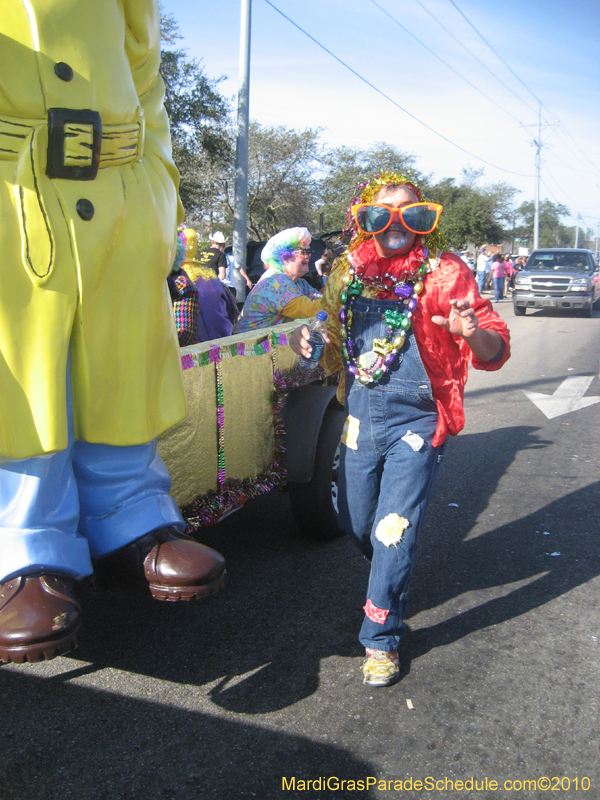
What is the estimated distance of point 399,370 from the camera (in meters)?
2.67

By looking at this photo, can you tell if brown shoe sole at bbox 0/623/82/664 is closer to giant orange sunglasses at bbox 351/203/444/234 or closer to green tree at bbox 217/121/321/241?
giant orange sunglasses at bbox 351/203/444/234

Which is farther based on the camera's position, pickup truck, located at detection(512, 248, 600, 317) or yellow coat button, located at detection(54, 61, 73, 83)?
pickup truck, located at detection(512, 248, 600, 317)

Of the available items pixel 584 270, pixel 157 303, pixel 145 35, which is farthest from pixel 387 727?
pixel 584 270

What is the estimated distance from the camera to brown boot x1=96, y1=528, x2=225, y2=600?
2.13 meters

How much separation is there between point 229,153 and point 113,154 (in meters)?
16.0

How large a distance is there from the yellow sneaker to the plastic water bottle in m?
1.08

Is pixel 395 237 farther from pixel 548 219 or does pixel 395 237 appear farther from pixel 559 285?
pixel 548 219

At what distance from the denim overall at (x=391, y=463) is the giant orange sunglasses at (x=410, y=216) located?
273 millimetres

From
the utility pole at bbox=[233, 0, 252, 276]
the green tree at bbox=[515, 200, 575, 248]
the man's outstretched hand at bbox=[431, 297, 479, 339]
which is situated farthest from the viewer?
the green tree at bbox=[515, 200, 575, 248]

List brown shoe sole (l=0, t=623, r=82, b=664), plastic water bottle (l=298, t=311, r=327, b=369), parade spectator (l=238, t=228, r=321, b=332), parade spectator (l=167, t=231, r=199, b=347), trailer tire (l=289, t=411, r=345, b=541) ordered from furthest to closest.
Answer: parade spectator (l=238, t=228, r=321, b=332), parade spectator (l=167, t=231, r=199, b=347), trailer tire (l=289, t=411, r=345, b=541), plastic water bottle (l=298, t=311, r=327, b=369), brown shoe sole (l=0, t=623, r=82, b=664)

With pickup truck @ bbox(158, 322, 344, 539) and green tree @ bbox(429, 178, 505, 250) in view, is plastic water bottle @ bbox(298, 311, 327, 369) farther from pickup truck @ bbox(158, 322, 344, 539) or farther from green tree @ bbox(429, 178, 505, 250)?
green tree @ bbox(429, 178, 505, 250)

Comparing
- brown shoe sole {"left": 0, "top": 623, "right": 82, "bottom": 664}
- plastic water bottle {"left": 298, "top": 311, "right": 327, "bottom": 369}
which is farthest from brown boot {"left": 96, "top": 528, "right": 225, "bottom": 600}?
plastic water bottle {"left": 298, "top": 311, "right": 327, "bottom": 369}

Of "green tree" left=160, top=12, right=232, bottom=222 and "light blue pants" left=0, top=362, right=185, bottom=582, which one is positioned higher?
"green tree" left=160, top=12, right=232, bottom=222

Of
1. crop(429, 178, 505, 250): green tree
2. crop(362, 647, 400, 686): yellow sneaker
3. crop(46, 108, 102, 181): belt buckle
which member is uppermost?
crop(429, 178, 505, 250): green tree
